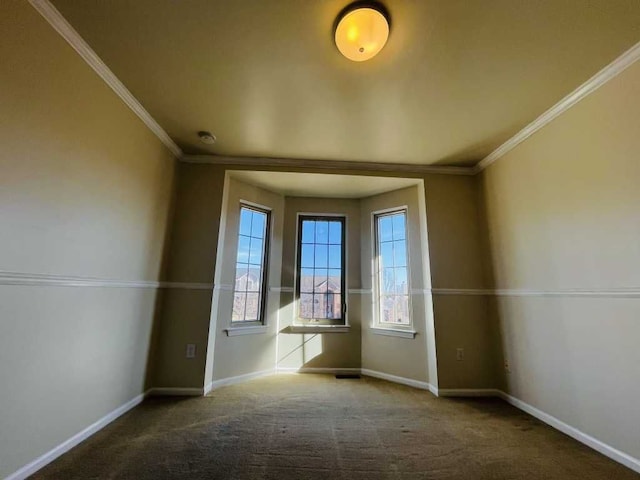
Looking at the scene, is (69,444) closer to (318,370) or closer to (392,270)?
(318,370)

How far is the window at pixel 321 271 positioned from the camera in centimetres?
367

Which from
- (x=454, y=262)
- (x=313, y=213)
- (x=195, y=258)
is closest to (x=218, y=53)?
(x=195, y=258)

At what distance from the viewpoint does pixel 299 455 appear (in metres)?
1.69

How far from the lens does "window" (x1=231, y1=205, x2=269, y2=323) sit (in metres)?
3.27

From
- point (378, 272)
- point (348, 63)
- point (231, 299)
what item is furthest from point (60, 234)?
point (378, 272)

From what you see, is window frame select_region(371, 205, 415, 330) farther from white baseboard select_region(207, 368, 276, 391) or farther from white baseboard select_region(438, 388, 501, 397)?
white baseboard select_region(207, 368, 276, 391)

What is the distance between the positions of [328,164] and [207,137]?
4.06 feet

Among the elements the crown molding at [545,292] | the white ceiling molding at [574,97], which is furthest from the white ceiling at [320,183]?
the crown molding at [545,292]

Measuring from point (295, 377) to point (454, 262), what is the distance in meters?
2.19

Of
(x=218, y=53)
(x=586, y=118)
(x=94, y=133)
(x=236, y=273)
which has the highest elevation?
(x=218, y=53)

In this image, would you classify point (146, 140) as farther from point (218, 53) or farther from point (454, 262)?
point (454, 262)

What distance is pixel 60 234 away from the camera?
1.59 m

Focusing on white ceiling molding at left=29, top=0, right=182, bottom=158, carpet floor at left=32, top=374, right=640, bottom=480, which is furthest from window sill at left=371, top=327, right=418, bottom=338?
white ceiling molding at left=29, top=0, right=182, bottom=158

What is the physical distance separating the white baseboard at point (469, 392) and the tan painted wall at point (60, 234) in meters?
Answer: 2.81
